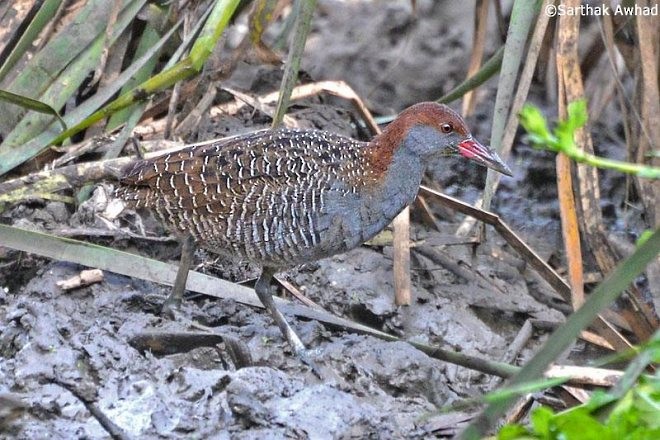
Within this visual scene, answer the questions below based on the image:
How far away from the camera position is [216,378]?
4.00 meters

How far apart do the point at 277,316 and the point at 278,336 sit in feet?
0.32

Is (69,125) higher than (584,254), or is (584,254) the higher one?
(69,125)

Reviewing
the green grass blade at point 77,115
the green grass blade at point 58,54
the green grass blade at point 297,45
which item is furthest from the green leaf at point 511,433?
the green grass blade at point 58,54

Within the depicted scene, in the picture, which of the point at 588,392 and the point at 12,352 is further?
the point at 12,352

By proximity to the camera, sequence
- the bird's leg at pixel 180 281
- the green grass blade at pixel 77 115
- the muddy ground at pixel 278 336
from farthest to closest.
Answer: the green grass blade at pixel 77 115 → the bird's leg at pixel 180 281 → the muddy ground at pixel 278 336

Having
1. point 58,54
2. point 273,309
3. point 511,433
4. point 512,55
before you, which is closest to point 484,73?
point 512,55

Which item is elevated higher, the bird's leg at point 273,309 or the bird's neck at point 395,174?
the bird's neck at point 395,174

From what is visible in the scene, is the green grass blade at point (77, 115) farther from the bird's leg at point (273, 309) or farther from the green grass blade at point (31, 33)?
the bird's leg at point (273, 309)

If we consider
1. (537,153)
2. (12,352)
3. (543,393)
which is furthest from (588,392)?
(537,153)

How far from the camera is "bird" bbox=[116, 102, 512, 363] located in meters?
4.64

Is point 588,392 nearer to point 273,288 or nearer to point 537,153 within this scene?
point 273,288

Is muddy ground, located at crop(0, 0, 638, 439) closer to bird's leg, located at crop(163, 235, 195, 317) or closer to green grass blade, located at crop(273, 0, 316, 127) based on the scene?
bird's leg, located at crop(163, 235, 195, 317)

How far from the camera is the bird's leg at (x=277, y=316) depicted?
4.50m

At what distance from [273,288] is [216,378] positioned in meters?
1.32
